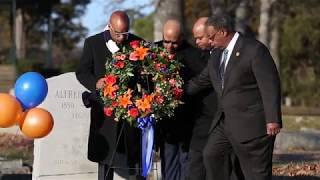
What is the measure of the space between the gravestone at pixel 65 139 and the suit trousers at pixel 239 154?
229 cm

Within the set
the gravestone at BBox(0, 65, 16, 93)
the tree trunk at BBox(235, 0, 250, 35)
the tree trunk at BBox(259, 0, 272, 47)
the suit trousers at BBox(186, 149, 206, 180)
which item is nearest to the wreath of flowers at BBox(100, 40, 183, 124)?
the suit trousers at BBox(186, 149, 206, 180)

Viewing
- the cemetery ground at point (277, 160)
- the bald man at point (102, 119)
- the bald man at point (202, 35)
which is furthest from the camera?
the cemetery ground at point (277, 160)

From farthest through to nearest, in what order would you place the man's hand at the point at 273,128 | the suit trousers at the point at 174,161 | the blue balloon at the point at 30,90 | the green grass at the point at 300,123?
the green grass at the point at 300,123 < the suit trousers at the point at 174,161 < the blue balloon at the point at 30,90 < the man's hand at the point at 273,128

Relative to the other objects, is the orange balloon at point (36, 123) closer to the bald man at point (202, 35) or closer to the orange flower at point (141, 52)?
the orange flower at point (141, 52)

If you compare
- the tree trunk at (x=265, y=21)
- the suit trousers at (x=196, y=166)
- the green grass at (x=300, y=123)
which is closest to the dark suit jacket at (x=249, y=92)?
the suit trousers at (x=196, y=166)

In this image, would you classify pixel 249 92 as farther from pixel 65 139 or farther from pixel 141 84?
pixel 65 139

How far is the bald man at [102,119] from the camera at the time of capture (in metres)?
8.22

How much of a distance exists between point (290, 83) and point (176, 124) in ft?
118

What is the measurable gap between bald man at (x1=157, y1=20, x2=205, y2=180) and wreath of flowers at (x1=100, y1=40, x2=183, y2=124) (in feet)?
1.19

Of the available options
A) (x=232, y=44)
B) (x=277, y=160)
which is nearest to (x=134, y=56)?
(x=232, y=44)

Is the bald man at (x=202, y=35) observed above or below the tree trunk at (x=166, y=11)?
below

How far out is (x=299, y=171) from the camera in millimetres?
10641

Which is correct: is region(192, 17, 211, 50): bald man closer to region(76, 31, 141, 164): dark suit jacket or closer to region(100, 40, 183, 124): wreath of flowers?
region(100, 40, 183, 124): wreath of flowers

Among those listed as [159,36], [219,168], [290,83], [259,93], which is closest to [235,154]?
[219,168]
